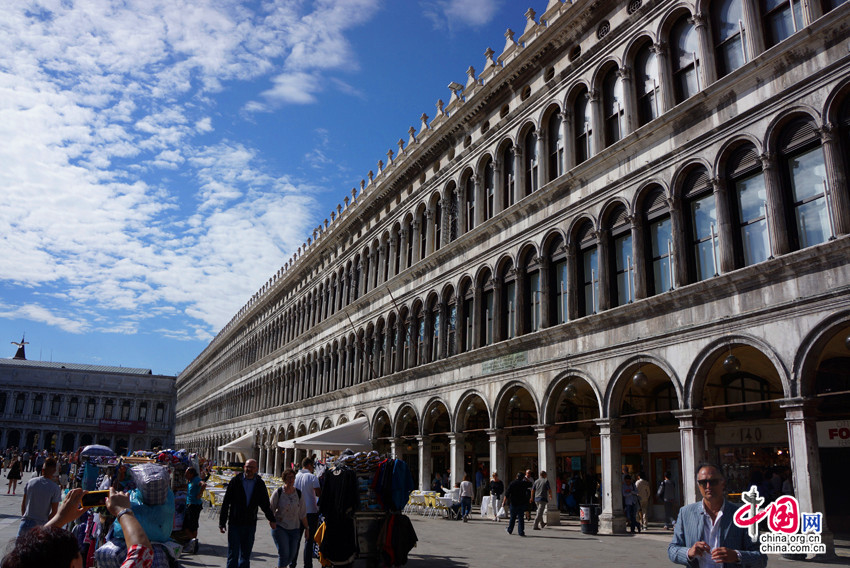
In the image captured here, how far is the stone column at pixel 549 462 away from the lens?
20.3 metres

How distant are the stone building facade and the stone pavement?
148 centimetres

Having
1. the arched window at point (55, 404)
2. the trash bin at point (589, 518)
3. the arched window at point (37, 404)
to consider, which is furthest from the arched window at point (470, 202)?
the arched window at point (37, 404)

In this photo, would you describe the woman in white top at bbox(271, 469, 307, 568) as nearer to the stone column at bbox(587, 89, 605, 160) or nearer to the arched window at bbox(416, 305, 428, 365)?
the stone column at bbox(587, 89, 605, 160)

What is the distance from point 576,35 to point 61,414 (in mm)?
109330

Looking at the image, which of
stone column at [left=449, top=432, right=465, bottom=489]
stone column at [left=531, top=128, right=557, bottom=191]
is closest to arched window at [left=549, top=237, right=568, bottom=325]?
stone column at [left=531, top=128, right=557, bottom=191]

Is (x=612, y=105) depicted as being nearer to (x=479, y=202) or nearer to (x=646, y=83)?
(x=646, y=83)

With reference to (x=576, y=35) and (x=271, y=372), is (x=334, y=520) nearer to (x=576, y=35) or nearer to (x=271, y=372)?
(x=576, y=35)

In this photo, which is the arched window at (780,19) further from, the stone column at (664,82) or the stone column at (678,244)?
the stone column at (678,244)

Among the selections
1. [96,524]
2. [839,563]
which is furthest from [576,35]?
[96,524]

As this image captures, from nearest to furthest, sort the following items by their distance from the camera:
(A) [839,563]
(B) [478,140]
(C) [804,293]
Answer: (A) [839,563] < (C) [804,293] < (B) [478,140]

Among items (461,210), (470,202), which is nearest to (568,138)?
(470,202)

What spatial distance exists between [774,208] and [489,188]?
13.3m

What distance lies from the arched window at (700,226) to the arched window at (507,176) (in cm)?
855

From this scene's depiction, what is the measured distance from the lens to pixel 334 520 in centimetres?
954
